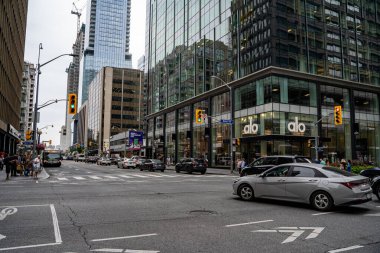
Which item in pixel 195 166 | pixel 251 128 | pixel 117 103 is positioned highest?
pixel 117 103

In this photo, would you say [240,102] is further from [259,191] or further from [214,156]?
[259,191]

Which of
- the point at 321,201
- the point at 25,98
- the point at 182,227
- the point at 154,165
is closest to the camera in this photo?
the point at 182,227

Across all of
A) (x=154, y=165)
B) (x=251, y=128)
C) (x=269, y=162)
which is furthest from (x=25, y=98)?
(x=269, y=162)

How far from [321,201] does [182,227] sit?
4.84m

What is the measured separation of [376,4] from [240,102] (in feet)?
88.3

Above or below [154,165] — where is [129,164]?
below

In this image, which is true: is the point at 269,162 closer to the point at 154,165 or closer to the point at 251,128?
the point at 251,128

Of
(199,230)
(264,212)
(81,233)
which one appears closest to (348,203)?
(264,212)

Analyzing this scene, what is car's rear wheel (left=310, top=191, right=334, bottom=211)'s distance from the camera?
939 centimetres

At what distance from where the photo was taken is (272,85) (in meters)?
35.1

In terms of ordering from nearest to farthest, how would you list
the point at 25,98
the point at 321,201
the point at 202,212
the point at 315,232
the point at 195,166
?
the point at 315,232 → the point at 202,212 → the point at 321,201 → the point at 195,166 → the point at 25,98

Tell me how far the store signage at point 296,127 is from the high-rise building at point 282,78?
117 millimetres

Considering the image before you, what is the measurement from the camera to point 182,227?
7293 mm

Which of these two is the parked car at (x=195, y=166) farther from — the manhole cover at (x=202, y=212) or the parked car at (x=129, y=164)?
the manhole cover at (x=202, y=212)
